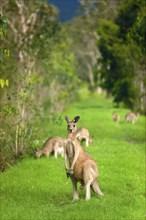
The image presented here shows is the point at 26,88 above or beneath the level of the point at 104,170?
above

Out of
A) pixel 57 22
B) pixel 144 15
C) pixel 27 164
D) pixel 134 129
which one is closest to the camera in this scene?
pixel 27 164

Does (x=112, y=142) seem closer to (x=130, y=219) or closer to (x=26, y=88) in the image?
(x=26, y=88)

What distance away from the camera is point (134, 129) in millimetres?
34656

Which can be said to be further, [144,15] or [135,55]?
[135,55]

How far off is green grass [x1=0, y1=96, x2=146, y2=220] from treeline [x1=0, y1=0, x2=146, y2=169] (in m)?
1.57

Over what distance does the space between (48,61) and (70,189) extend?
17.0 meters

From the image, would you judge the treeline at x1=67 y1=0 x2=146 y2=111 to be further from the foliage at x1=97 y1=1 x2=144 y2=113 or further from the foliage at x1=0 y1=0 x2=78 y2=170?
the foliage at x1=0 y1=0 x2=78 y2=170

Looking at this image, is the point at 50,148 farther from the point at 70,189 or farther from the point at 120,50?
the point at 120,50

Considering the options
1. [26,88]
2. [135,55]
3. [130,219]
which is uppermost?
[135,55]

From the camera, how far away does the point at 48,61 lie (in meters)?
32.3

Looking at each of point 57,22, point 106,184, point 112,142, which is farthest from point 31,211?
point 57,22

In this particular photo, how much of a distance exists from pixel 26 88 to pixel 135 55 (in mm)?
27068

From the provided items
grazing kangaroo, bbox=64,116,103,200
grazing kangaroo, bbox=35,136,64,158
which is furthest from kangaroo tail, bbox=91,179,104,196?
grazing kangaroo, bbox=35,136,64,158

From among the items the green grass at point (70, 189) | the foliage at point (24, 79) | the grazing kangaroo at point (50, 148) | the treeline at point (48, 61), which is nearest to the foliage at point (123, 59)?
the treeline at point (48, 61)
